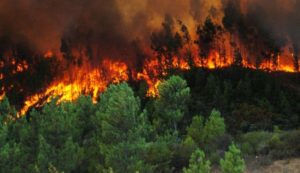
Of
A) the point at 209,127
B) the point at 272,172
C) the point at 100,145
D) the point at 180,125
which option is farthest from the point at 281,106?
the point at 100,145

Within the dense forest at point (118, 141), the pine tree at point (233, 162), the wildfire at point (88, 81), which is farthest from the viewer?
the wildfire at point (88, 81)

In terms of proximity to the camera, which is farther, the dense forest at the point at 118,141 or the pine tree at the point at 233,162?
the dense forest at the point at 118,141

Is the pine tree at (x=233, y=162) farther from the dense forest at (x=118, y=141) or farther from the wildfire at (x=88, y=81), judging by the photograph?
the wildfire at (x=88, y=81)

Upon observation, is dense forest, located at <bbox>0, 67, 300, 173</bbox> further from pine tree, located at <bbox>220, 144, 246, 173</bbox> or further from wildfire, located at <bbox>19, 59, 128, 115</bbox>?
wildfire, located at <bbox>19, 59, 128, 115</bbox>

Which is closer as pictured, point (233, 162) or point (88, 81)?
point (233, 162)

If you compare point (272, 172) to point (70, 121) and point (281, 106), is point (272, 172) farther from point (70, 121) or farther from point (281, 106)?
point (281, 106)

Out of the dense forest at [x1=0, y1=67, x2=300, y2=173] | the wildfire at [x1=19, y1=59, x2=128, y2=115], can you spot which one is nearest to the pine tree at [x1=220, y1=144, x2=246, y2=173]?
the dense forest at [x1=0, y1=67, x2=300, y2=173]

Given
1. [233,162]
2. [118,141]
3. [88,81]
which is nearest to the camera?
[233,162]

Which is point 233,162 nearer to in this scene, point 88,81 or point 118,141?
point 118,141

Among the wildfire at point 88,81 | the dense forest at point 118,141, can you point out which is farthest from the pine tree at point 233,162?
the wildfire at point 88,81

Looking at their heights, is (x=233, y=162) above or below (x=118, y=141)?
below

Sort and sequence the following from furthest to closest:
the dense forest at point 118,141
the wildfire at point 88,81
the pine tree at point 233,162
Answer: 1. the wildfire at point 88,81
2. the dense forest at point 118,141
3. the pine tree at point 233,162

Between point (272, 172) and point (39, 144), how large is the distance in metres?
17.1

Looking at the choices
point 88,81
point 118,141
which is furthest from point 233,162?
point 88,81
